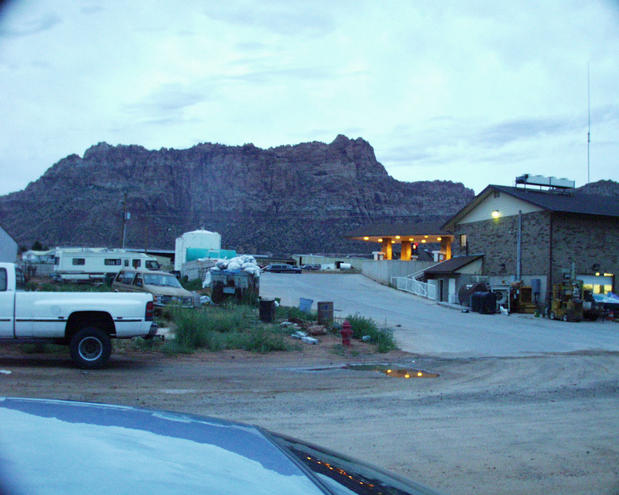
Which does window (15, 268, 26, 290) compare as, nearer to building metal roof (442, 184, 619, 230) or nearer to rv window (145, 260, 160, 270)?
building metal roof (442, 184, 619, 230)

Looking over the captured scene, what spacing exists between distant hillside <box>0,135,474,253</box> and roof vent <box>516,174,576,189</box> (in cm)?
8137

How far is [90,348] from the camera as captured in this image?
11570mm

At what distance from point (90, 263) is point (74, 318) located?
122ft

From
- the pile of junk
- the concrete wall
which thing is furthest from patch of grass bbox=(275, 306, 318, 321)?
the concrete wall

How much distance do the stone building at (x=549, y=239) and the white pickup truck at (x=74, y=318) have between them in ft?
87.4

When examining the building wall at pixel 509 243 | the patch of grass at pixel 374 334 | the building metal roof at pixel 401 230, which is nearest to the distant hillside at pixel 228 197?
the building metal roof at pixel 401 230

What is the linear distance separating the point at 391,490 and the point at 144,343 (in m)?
12.8

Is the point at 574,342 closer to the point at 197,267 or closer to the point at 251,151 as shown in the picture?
the point at 197,267

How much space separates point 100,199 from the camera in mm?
130750

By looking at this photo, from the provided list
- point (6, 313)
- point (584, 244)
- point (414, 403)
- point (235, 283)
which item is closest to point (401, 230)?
point (584, 244)

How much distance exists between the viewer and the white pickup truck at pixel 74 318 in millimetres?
11148

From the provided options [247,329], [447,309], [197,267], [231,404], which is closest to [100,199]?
[197,267]

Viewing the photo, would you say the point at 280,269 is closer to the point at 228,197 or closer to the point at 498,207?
the point at 498,207

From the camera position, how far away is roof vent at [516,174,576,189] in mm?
39344
